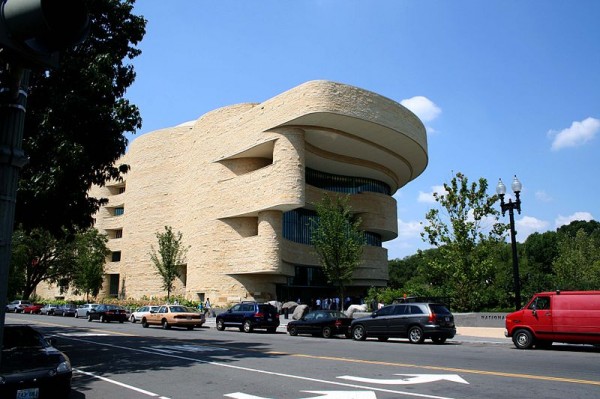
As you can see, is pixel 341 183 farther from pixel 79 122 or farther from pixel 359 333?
pixel 79 122

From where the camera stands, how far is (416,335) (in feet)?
63.6

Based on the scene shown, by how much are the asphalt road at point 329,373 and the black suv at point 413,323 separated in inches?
121

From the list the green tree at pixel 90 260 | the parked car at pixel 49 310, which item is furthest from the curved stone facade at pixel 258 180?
the parked car at pixel 49 310

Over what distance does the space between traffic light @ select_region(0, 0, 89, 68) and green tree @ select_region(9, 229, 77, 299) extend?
5883 centimetres

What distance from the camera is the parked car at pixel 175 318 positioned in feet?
93.4

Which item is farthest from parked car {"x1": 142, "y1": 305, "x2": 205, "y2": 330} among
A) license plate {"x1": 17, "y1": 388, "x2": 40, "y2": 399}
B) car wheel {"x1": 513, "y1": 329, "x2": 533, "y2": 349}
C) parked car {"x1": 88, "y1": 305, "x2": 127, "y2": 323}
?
license plate {"x1": 17, "y1": 388, "x2": 40, "y2": 399}

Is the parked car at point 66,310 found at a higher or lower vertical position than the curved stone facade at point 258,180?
lower

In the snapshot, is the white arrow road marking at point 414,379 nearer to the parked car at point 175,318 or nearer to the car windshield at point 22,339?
the car windshield at point 22,339

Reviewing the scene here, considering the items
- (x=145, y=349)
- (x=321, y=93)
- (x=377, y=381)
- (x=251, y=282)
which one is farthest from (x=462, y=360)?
(x=251, y=282)

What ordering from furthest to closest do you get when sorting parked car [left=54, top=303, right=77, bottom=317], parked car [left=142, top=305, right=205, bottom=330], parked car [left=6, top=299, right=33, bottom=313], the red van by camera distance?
parked car [left=6, top=299, right=33, bottom=313] → parked car [left=54, top=303, right=77, bottom=317] → parked car [left=142, top=305, right=205, bottom=330] → the red van

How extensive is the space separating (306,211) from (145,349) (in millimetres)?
35822

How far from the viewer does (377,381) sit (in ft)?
31.1

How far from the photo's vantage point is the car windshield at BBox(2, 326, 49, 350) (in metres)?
9.41

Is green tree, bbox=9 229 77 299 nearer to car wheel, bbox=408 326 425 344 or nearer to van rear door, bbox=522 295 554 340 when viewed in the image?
car wheel, bbox=408 326 425 344
